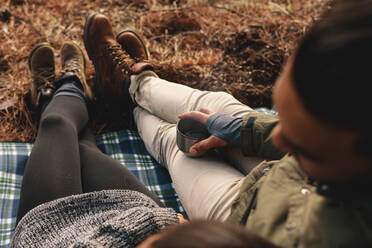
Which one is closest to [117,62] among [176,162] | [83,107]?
[83,107]

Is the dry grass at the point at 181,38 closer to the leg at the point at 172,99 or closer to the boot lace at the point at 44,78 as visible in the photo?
the boot lace at the point at 44,78

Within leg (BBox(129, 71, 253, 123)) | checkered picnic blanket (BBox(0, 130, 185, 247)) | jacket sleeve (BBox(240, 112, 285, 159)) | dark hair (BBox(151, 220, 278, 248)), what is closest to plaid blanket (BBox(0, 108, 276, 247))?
checkered picnic blanket (BBox(0, 130, 185, 247))

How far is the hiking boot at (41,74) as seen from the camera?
5.25ft

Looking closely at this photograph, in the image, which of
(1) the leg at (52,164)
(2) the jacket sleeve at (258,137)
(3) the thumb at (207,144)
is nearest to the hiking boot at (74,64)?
(1) the leg at (52,164)

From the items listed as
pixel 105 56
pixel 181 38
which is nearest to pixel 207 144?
pixel 105 56

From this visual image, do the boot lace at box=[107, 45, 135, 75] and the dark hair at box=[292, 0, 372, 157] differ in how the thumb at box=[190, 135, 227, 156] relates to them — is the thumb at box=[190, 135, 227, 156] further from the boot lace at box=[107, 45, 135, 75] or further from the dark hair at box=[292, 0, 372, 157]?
the boot lace at box=[107, 45, 135, 75]

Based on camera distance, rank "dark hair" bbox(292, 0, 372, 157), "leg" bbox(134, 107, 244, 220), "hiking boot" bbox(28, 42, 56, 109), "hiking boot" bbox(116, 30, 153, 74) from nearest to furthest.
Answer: "dark hair" bbox(292, 0, 372, 157) < "leg" bbox(134, 107, 244, 220) < "hiking boot" bbox(28, 42, 56, 109) < "hiking boot" bbox(116, 30, 153, 74)

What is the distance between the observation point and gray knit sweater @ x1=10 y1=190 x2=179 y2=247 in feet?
2.55

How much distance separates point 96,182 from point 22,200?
0.73ft

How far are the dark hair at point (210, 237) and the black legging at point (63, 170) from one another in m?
0.60

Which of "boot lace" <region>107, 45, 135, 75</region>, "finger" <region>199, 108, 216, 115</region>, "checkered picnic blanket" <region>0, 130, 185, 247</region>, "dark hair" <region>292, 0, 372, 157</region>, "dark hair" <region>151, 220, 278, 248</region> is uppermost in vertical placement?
"dark hair" <region>292, 0, 372, 157</region>

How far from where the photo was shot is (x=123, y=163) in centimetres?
146

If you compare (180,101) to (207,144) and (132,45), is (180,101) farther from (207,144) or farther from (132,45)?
(132,45)

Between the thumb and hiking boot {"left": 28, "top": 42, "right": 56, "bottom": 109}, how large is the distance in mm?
914
